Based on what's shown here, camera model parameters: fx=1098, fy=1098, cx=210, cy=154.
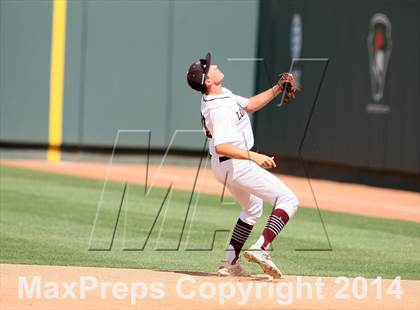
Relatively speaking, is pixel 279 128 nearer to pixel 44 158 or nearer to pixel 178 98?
pixel 178 98

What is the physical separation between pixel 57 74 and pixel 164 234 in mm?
11979

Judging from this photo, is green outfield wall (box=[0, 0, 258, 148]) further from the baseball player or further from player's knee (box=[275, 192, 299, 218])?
player's knee (box=[275, 192, 299, 218])

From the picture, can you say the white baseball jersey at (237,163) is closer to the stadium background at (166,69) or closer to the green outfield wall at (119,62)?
the stadium background at (166,69)

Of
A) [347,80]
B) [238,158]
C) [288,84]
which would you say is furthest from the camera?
[347,80]

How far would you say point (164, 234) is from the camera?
1398cm

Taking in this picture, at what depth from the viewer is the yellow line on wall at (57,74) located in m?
25.2

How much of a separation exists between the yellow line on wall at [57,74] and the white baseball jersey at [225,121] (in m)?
15.7

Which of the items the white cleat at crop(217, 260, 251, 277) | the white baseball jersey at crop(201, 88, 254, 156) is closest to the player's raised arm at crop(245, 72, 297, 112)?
the white baseball jersey at crop(201, 88, 254, 156)

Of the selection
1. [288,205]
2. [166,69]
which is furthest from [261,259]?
[166,69]

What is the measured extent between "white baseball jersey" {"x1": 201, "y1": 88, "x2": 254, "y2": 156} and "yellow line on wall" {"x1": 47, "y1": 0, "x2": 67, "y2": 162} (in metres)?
15.7

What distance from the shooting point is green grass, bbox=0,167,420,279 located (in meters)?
11.4

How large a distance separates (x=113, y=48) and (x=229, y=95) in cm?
1601

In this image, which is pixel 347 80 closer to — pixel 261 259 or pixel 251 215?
pixel 251 215

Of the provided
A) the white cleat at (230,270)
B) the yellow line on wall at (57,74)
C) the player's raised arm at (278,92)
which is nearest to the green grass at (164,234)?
the white cleat at (230,270)
